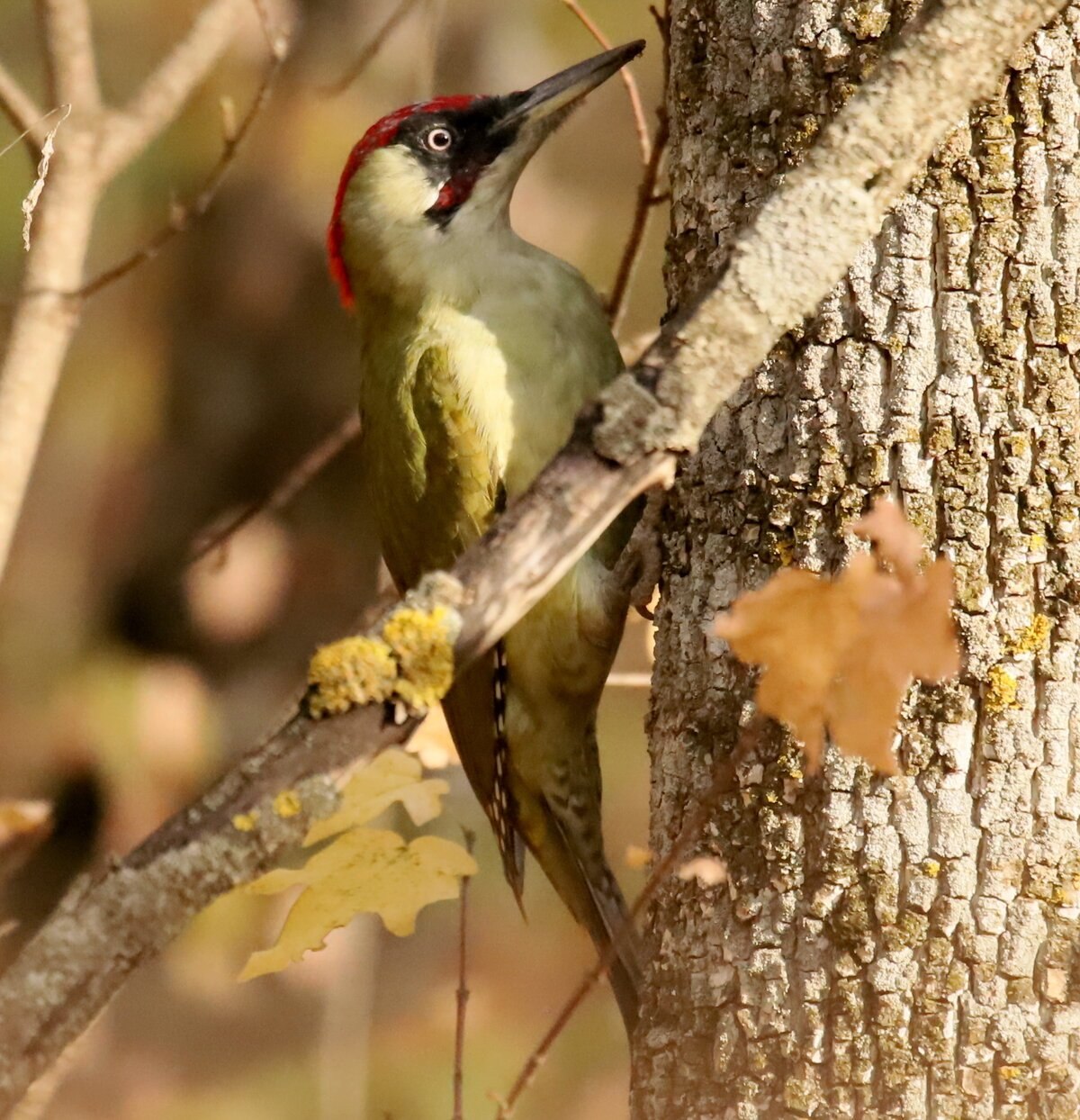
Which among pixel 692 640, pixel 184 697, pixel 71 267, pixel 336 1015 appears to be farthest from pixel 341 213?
pixel 336 1015

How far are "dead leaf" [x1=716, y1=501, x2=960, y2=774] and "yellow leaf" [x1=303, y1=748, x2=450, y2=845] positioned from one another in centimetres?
77

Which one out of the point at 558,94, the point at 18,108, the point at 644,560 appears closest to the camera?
the point at 644,560

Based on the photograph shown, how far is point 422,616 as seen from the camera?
156 cm

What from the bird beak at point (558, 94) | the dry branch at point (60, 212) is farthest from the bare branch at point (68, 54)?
the bird beak at point (558, 94)

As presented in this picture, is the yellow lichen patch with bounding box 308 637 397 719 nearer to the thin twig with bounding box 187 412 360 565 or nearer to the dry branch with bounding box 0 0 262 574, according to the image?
the dry branch with bounding box 0 0 262 574

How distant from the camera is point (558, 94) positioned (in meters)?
3.24

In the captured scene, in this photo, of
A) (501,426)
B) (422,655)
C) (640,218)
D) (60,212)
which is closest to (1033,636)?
(422,655)

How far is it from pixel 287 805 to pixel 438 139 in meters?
2.23

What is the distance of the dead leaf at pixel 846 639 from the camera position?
64.0 inches

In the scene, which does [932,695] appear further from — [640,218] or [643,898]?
[640,218]

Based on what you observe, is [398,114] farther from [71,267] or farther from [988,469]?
[988,469]

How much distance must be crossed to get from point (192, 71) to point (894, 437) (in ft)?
6.64

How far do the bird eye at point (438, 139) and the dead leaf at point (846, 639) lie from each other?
76.7 inches

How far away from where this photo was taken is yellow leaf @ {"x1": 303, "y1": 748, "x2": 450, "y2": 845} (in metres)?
2.30
